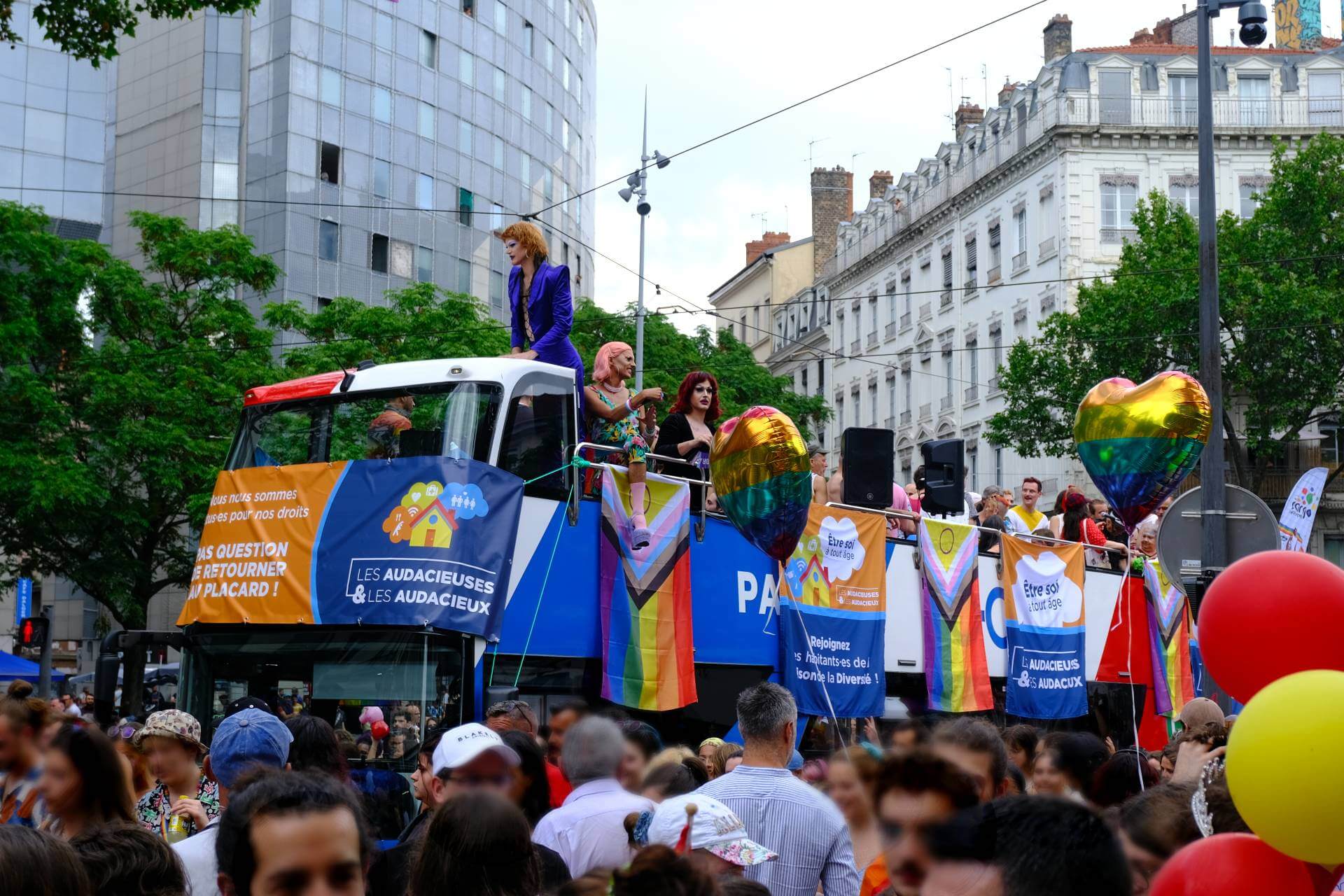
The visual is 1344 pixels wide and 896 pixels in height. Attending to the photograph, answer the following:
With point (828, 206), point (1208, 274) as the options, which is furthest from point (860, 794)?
point (828, 206)

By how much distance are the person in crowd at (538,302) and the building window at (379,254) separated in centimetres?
4097

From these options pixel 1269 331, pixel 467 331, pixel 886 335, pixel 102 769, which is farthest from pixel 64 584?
pixel 102 769

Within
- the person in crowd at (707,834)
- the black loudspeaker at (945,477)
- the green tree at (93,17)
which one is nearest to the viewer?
the person in crowd at (707,834)

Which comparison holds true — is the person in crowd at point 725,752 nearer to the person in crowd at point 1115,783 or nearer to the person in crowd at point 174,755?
the person in crowd at point 1115,783

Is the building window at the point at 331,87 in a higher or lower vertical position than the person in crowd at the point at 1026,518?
higher

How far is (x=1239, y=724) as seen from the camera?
351 cm

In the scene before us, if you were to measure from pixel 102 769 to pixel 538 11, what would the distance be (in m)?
56.2

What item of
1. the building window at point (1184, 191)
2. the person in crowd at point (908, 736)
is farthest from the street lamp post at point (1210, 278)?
the building window at point (1184, 191)

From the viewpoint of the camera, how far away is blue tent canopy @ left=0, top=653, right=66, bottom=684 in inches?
1031

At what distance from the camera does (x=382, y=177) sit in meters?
51.0

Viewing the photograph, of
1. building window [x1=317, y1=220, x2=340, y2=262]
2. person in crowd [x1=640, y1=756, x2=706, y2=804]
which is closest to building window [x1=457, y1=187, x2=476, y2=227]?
building window [x1=317, y1=220, x2=340, y2=262]

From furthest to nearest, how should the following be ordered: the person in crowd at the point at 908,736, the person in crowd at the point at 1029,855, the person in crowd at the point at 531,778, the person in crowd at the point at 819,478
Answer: the person in crowd at the point at 819,478, the person in crowd at the point at 531,778, the person in crowd at the point at 908,736, the person in crowd at the point at 1029,855

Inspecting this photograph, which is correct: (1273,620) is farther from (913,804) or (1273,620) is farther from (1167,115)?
(1167,115)

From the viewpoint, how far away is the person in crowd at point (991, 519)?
44.4 ft
